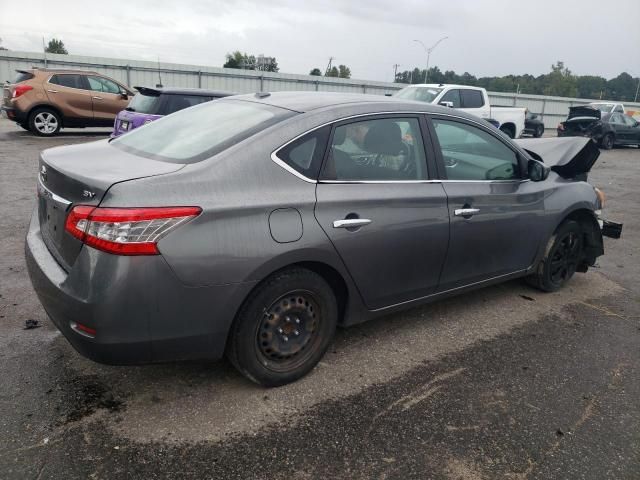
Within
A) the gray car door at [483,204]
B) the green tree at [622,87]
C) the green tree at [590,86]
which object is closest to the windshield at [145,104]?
the gray car door at [483,204]

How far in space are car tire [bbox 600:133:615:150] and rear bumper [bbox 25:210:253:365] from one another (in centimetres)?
2292

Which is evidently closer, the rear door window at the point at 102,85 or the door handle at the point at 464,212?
the door handle at the point at 464,212

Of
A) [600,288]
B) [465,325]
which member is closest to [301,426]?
[465,325]

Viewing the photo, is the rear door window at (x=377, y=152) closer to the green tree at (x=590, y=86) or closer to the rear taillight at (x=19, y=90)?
the rear taillight at (x=19, y=90)

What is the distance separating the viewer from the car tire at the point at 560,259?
4641mm

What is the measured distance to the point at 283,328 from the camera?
9.77 ft

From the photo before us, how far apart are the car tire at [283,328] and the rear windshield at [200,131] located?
0.83 metres

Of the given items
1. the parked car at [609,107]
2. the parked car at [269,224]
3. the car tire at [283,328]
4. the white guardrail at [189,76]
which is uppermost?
the white guardrail at [189,76]

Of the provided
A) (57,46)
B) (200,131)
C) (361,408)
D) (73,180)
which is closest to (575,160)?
(361,408)

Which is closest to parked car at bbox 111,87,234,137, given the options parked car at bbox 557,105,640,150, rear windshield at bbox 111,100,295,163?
rear windshield at bbox 111,100,295,163

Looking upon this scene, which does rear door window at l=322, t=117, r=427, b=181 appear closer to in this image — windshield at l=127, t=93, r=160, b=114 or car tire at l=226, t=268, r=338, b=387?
car tire at l=226, t=268, r=338, b=387

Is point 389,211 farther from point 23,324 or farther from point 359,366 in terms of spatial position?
point 23,324

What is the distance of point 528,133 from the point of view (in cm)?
2453

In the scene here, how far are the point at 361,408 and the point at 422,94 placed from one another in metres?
11.9
